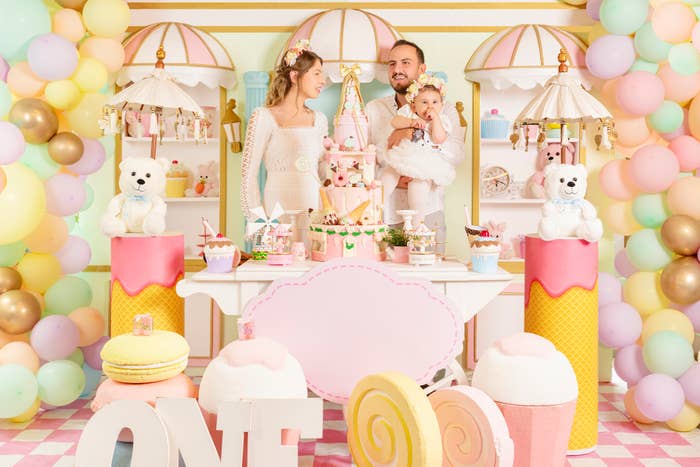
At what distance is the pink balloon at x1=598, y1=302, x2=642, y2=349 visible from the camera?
439 cm

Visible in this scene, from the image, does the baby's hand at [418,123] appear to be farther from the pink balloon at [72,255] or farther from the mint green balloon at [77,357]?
the mint green balloon at [77,357]

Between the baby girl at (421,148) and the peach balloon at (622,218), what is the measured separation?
1007mm

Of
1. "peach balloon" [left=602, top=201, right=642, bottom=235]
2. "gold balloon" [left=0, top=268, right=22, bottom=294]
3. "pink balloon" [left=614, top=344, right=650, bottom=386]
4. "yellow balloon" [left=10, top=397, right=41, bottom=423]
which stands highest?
"peach balloon" [left=602, top=201, right=642, bottom=235]

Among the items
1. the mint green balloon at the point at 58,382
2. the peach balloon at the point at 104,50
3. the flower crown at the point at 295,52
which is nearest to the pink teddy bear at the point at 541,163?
the flower crown at the point at 295,52

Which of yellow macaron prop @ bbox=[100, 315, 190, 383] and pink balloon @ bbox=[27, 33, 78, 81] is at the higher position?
pink balloon @ bbox=[27, 33, 78, 81]

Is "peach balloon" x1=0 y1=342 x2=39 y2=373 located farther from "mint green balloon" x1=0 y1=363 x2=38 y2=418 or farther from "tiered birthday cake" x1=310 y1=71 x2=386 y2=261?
"tiered birthday cake" x1=310 y1=71 x2=386 y2=261

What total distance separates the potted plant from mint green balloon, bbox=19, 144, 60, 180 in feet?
6.71

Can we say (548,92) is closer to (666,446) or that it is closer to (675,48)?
(675,48)

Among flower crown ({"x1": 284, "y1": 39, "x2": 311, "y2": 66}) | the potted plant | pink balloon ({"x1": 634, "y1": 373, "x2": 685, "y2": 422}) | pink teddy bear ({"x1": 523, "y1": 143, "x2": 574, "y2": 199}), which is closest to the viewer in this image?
the potted plant

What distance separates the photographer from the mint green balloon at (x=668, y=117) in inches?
171

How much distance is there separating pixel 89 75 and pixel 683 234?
11.6 feet

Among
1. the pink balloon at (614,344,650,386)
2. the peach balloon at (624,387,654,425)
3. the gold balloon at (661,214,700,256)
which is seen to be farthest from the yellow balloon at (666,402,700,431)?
the gold balloon at (661,214,700,256)

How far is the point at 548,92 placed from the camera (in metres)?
4.11

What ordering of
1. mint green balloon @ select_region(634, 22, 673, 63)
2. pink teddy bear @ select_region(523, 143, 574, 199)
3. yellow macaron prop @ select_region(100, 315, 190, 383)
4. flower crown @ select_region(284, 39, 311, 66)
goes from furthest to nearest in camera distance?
pink teddy bear @ select_region(523, 143, 574, 199) → flower crown @ select_region(284, 39, 311, 66) → mint green balloon @ select_region(634, 22, 673, 63) → yellow macaron prop @ select_region(100, 315, 190, 383)
